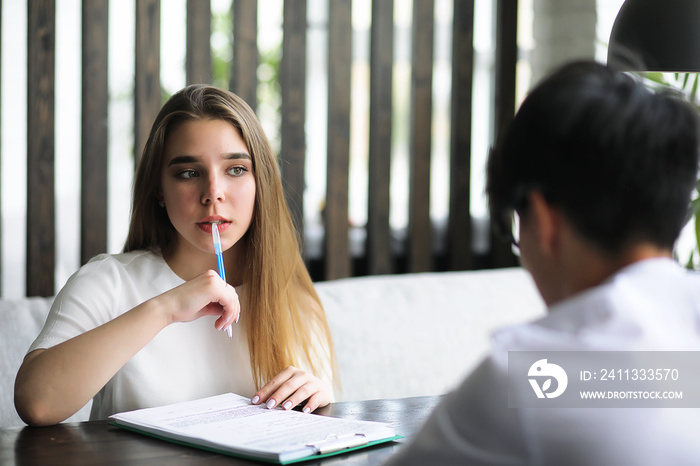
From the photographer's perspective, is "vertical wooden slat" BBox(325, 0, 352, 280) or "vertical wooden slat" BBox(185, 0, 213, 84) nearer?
"vertical wooden slat" BBox(185, 0, 213, 84)

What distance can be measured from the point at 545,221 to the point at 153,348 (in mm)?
976

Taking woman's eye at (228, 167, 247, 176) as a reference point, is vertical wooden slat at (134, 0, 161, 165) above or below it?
above

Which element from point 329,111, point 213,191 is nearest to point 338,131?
point 329,111

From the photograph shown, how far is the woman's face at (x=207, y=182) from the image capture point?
4.51 feet

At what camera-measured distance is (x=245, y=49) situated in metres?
2.38

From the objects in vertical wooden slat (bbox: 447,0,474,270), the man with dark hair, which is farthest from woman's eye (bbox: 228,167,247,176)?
vertical wooden slat (bbox: 447,0,474,270)

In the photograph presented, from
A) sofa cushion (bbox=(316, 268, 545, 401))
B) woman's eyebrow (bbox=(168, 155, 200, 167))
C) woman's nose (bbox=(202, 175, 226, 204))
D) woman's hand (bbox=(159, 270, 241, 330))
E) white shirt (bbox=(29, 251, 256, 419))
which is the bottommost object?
sofa cushion (bbox=(316, 268, 545, 401))

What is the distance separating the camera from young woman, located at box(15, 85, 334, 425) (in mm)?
1373

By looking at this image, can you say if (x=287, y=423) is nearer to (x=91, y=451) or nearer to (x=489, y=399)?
(x=91, y=451)

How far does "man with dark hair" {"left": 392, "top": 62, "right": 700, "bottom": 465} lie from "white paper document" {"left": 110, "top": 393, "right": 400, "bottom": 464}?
286mm

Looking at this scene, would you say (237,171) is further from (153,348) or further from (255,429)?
(255,429)

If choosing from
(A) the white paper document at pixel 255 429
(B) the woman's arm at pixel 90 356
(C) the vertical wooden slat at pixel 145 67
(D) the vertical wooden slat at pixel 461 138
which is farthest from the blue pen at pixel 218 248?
(D) the vertical wooden slat at pixel 461 138

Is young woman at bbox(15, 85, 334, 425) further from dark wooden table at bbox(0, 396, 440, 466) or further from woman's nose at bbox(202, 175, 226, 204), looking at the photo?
dark wooden table at bbox(0, 396, 440, 466)

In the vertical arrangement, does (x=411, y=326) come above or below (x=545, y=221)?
below
